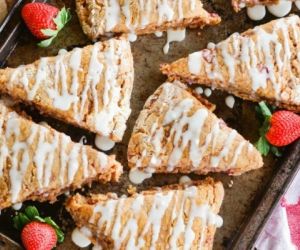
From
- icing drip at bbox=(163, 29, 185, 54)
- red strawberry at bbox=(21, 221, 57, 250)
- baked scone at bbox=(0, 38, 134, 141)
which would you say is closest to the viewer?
red strawberry at bbox=(21, 221, 57, 250)

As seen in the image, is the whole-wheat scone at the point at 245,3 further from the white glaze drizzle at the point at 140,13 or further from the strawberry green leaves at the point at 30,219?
the strawberry green leaves at the point at 30,219

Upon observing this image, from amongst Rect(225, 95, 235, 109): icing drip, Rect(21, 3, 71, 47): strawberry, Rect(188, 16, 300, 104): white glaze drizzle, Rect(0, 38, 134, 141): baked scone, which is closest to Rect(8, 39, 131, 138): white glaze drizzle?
Rect(0, 38, 134, 141): baked scone

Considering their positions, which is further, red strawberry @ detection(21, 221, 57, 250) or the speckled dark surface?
the speckled dark surface

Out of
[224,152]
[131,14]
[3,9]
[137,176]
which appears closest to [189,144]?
[224,152]

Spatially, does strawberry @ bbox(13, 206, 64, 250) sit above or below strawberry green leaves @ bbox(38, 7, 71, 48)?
below

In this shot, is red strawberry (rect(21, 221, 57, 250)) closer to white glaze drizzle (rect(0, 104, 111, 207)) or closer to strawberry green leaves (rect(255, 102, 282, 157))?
white glaze drizzle (rect(0, 104, 111, 207))

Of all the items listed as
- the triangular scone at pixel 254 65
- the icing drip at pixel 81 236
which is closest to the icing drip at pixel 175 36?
the triangular scone at pixel 254 65

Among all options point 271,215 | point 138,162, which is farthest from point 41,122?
point 271,215
